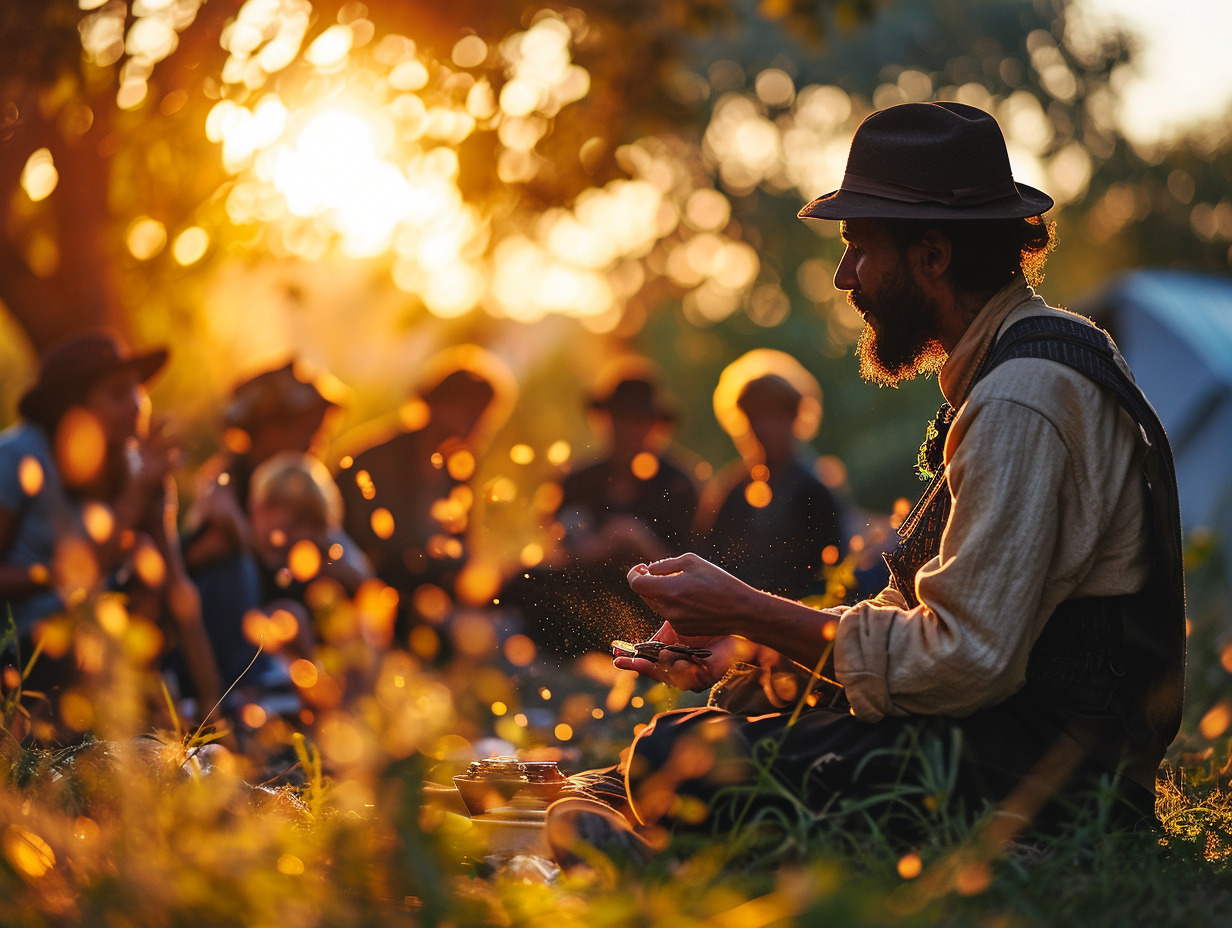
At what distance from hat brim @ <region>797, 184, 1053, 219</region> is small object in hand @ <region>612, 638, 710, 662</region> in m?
1.10

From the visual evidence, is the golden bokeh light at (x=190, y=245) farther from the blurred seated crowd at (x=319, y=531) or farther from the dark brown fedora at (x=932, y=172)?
the dark brown fedora at (x=932, y=172)

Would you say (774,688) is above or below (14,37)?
below

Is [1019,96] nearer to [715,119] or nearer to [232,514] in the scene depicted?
[715,119]

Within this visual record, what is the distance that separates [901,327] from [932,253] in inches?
7.5

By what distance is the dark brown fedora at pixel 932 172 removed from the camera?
106 inches

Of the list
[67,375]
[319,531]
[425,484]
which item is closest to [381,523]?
[425,484]

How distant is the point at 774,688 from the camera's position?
9.79 feet

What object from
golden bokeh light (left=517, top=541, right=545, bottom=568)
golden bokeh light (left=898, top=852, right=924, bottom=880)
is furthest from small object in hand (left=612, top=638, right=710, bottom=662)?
golden bokeh light (left=517, top=541, right=545, bottom=568)

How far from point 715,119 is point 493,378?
1076 inches

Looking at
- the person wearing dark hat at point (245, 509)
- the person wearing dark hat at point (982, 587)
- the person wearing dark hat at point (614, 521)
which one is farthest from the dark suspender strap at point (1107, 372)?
the person wearing dark hat at point (245, 509)

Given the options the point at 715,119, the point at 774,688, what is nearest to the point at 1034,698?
the point at 774,688

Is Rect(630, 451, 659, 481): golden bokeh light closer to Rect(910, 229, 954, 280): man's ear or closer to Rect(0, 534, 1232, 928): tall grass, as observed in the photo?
Rect(0, 534, 1232, 928): tall grass

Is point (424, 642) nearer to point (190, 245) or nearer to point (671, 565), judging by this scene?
point (190, 245)

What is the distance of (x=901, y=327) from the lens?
290 cm
